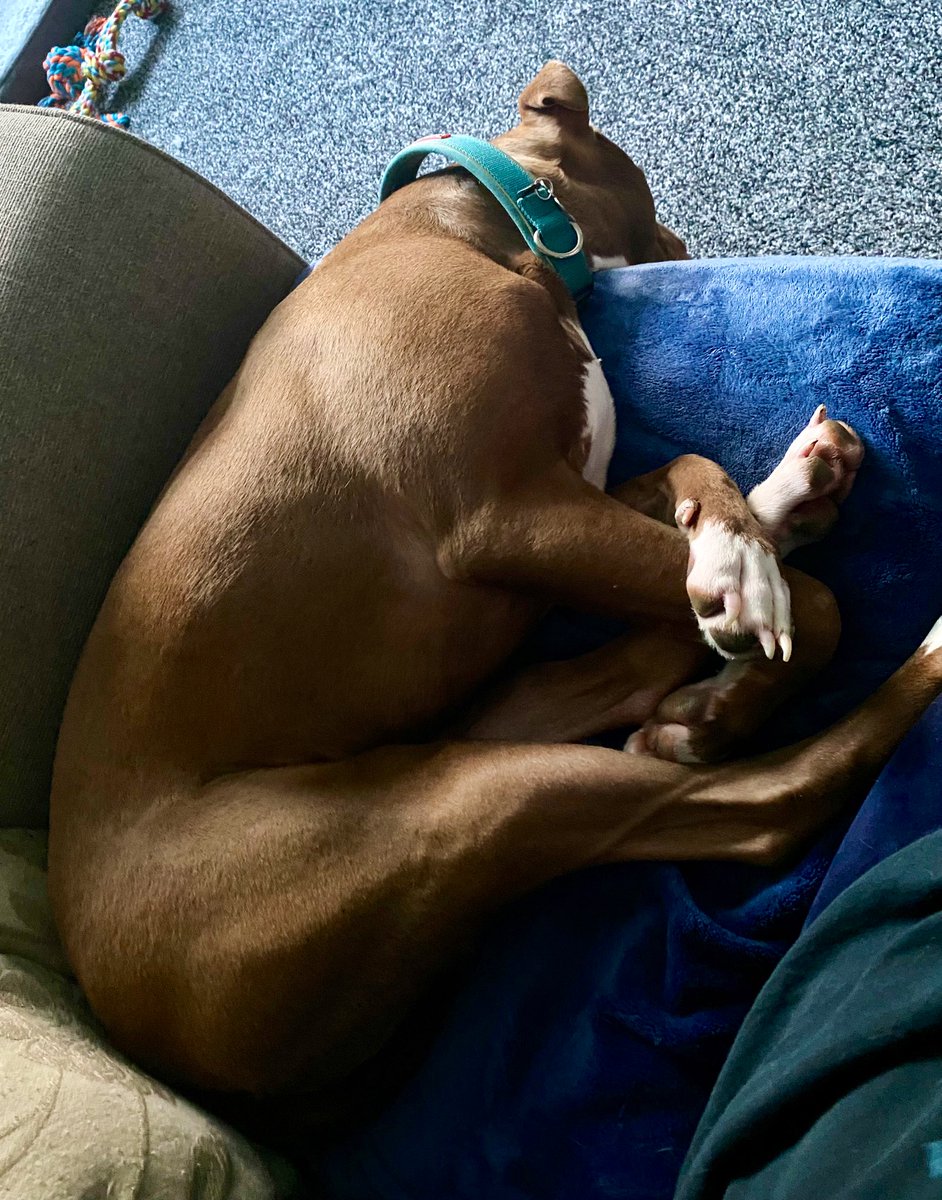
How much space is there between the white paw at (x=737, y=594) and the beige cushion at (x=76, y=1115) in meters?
0.87

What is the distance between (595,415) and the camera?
144cm

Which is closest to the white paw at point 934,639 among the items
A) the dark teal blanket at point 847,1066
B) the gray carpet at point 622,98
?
the dark teal blanket at point 847,1066

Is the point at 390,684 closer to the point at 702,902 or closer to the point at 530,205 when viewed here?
the point at 702,902

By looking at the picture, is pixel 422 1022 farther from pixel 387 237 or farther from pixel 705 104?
pixel 705 104

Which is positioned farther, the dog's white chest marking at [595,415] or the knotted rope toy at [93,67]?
the knotted rope toy at [93,67]

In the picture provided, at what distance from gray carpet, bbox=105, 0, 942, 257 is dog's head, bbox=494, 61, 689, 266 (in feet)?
1.35

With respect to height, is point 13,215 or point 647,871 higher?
point 13,215

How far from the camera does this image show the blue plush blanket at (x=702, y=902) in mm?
1165

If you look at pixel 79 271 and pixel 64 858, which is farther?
pixel 79 271

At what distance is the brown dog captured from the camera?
48.3 inches

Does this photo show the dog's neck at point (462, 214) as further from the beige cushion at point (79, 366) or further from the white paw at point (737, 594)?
the white paw at point (737, 594)

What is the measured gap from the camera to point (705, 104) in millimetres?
2178

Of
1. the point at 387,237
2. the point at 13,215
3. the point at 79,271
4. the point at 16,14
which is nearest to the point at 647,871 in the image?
the point at 387,237

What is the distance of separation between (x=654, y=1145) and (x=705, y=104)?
2055mm
